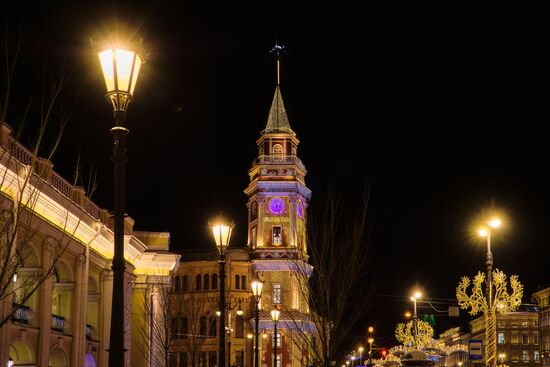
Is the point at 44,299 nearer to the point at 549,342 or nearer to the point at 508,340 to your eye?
the point at 549,342

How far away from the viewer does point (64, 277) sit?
39188mm

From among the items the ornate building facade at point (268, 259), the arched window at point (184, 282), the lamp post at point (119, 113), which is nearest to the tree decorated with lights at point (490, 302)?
the lamp post at point (119, 113)

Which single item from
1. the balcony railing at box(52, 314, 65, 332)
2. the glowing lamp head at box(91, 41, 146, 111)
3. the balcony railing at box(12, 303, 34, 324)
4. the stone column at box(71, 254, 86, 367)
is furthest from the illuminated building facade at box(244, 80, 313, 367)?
the glowing lamp head at box(91, 41, 146, 111)

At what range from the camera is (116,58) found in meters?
10.3

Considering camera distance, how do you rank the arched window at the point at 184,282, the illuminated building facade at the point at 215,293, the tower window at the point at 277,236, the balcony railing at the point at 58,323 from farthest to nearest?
the arched window at the point at 184,282
the illuminated building facade at the point at 215,293
the tower window at the point at 277,236
the balcony railing at the point at 58,323

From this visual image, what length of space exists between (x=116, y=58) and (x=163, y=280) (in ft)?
152

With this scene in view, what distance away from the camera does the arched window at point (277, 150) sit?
9425 centimetres

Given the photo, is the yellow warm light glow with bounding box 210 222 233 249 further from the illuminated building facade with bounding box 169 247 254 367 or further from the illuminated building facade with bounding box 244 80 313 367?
the illuminated building facade with bounding box 169 247 254 367

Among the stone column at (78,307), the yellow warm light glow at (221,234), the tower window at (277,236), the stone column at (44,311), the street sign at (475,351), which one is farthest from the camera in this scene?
the tower window at (277,236)

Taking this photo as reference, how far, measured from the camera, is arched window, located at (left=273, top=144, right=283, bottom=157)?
94250 millimetres

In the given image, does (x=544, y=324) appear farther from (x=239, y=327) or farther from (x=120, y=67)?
(x=120, y=67)

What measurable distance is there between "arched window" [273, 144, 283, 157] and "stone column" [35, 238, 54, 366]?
6140cm

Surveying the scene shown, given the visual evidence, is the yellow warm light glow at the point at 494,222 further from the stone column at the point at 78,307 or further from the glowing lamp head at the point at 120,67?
the stone column at the point at 78,307

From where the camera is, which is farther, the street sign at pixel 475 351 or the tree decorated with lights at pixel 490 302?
the tree decorated with lights at pixel 490 302
